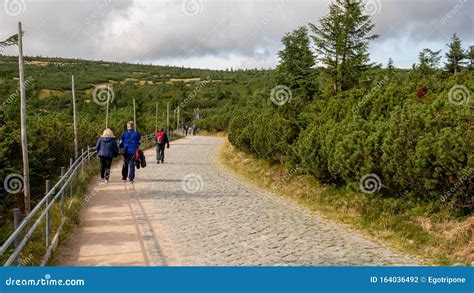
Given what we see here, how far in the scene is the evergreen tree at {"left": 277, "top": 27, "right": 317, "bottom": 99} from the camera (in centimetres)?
3259

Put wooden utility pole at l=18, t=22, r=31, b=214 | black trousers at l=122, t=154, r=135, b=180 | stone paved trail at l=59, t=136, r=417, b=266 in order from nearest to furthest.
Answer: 1. stone paved trail at l=59, t=136, r=417, b=266
2. wooden utility pole at l=18, t=22, r=31, b=214
3. black trousers at l=122, t=154, r=135, b=180

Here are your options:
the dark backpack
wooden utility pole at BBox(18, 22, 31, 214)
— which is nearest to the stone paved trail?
wooden utility pole at BBox(18, 22, 31, 214)

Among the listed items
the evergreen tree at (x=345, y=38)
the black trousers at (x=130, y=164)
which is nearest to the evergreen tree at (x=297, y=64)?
the evergreen tree at (x=345, y=38)

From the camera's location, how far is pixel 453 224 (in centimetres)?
820

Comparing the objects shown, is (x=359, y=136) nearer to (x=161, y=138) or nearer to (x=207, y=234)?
(x=207, y=234)

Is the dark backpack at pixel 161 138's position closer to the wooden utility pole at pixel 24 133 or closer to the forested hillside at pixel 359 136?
the forested hillside at pixel 359 136

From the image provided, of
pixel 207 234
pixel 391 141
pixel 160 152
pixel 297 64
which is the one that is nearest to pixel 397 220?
pixel 391 141

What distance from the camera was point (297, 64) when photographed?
33.8m

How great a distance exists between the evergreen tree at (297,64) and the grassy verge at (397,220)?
61.4ft

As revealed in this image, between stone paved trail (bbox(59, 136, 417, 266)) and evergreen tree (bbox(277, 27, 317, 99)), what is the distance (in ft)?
64.1

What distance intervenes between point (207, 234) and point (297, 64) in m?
26.5

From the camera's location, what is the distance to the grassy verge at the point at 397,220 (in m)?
7.69

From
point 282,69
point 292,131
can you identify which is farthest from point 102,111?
point 292,131

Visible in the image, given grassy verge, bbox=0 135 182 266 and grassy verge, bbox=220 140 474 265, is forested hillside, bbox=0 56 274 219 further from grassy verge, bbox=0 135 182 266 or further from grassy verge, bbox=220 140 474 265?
grassy verge, bbox=220 140 474 265
